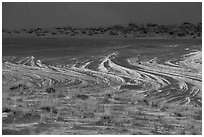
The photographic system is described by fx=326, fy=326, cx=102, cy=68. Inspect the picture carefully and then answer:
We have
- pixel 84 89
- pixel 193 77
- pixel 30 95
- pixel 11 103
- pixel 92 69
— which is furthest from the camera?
pixel 92 69

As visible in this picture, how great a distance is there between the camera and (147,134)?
4875 mm

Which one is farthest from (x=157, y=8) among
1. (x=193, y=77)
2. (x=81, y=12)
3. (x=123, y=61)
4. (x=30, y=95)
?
(x=30, y=95)

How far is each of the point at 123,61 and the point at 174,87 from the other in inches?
148

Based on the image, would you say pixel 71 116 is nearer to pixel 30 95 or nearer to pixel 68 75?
pixel 30 95

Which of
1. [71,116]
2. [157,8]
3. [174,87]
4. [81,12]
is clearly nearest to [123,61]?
[174,87]

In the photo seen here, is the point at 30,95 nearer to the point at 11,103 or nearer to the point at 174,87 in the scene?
the point at 11,103

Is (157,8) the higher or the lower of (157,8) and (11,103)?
the higher

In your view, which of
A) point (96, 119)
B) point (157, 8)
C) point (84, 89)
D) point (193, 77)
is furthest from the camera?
point (157, 8)

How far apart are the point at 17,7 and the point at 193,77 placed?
19639mm

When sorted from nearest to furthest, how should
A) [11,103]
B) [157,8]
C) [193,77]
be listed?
[11,103] → [193,77] → [157,8]

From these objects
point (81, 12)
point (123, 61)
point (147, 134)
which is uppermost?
point (81, 12)

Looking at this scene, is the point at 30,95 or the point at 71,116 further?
the point at 30,95

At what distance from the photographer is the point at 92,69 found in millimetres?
9734

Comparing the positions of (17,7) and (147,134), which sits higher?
(17,7)
